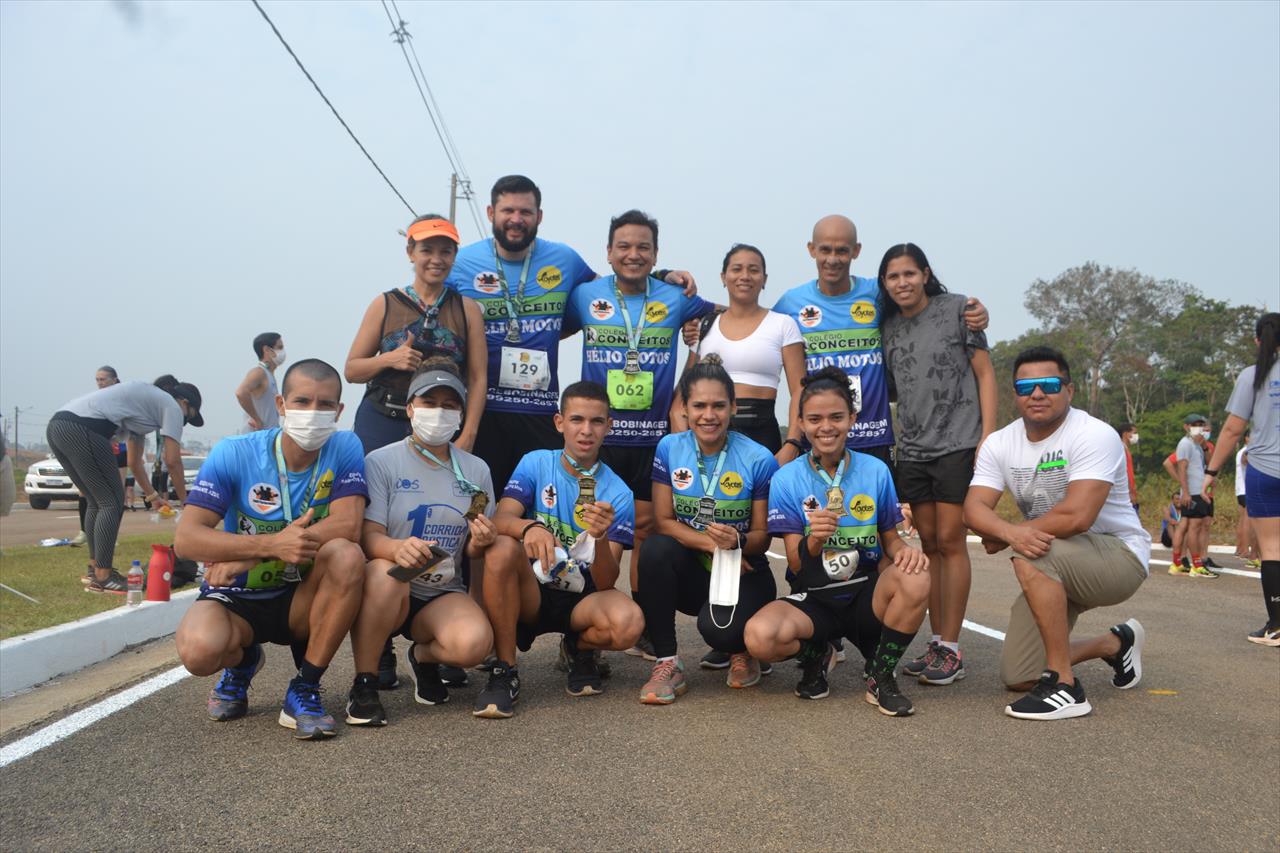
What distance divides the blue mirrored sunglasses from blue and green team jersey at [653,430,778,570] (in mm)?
1283

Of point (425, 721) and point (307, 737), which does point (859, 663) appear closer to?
point (425, 721)

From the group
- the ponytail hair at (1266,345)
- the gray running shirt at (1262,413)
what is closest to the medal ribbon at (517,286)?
the gray running shirt at (1262,413)

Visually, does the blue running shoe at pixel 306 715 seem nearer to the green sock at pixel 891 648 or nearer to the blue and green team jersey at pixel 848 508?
the blue and green team jersey at pixel 848 508

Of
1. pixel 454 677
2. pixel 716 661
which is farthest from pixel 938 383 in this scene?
pixel 454 677

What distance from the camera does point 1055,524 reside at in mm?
4906

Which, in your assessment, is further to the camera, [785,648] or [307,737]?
[785,648]

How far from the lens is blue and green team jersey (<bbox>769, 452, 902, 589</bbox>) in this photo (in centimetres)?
493

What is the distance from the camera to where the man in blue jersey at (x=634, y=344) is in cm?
587

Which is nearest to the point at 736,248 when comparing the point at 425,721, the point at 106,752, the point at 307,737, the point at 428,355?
the point at 428,355

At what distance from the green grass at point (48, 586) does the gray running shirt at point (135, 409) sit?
55.9 inches

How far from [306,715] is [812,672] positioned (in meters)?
2.35

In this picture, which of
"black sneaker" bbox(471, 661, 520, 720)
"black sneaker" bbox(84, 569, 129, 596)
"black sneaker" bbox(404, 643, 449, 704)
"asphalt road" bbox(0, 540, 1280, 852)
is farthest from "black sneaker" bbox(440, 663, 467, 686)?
Result: "black sneaker" bbox(84, 569, 129, 596)

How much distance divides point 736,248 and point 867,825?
141 inches

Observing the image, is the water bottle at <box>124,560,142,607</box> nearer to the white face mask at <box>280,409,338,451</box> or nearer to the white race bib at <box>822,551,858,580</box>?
the white face mask at <box>280,409,338,451</box>
